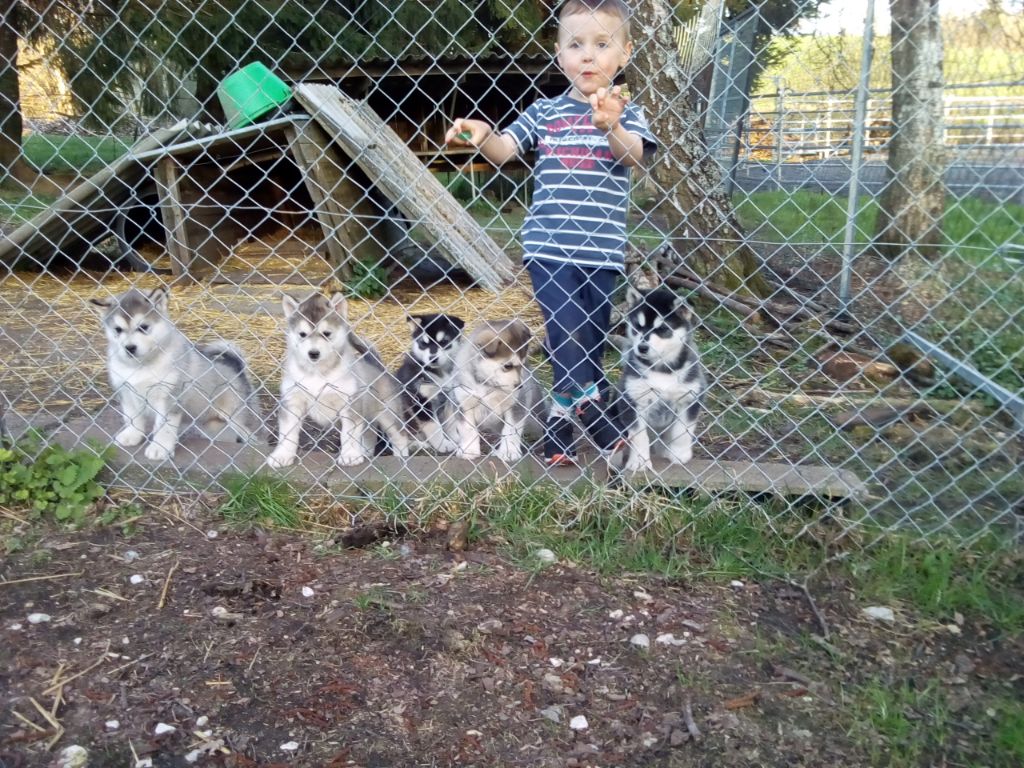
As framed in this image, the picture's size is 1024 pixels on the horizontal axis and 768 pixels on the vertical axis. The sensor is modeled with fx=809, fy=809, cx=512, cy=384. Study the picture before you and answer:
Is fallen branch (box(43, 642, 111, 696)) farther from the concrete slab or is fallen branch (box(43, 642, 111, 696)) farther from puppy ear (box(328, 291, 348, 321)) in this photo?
puppy ear (box(328, 291, 348, 321))

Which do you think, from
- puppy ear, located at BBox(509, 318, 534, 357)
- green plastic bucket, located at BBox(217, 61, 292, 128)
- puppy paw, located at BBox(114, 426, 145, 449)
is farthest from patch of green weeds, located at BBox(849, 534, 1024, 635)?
green plastic bucket, located at BBox(217, 61, 292, 128)

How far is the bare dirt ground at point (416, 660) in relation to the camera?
7.86 feet

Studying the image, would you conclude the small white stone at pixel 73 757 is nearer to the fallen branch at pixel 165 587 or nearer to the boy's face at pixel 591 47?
the fallen branch at pixel 165 587

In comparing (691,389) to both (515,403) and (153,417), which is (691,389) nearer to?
(515,403)

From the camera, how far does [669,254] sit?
277 inches

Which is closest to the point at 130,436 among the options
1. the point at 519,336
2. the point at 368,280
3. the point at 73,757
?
the point at 519,336

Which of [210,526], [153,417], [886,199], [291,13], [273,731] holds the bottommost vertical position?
[273,731]

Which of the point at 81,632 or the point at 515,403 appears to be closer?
the point at 81,632

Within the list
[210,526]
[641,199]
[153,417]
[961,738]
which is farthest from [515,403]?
[641,199]

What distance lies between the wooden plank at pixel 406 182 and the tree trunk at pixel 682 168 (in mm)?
1653

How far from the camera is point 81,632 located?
2.82 metres

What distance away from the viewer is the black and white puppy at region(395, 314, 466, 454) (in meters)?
4.53

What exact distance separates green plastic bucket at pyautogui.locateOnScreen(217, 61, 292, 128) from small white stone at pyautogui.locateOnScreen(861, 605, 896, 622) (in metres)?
7.10

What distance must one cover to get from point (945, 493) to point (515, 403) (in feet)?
6.94
